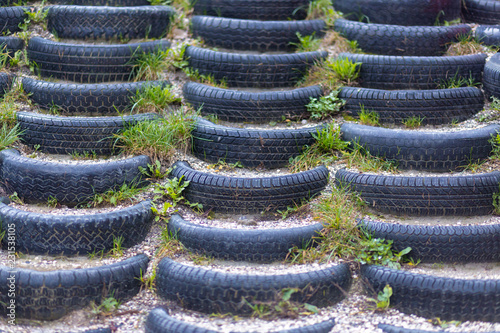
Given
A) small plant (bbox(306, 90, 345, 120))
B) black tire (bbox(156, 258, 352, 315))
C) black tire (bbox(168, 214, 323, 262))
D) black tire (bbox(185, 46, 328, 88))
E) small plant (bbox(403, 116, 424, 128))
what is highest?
black tire (bbox(185, 46, 328, 88))

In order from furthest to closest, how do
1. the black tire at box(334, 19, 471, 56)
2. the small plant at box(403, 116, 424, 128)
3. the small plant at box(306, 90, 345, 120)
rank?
the black tire at box(334, 19, 471, 56) < the small plant at box(306, 90, 345, 120) < the small plant at box(403, 116, 424, 128)

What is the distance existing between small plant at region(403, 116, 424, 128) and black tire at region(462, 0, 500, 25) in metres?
1.69

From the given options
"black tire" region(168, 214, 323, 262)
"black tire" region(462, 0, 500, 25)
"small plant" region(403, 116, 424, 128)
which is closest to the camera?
"black tire" region(168, 214, 323, 262)

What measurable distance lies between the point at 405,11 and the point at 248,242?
3.06 m

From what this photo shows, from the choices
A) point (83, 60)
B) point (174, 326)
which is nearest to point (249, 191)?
point (174, 326)

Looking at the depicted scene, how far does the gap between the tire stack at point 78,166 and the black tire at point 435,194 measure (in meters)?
1.82

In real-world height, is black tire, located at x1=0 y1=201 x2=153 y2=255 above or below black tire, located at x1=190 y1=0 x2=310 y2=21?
below

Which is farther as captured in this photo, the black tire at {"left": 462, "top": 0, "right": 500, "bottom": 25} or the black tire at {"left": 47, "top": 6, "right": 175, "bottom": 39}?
the black tire at {"left": 462, "top": 0, "right": 500, "bottom": 25}

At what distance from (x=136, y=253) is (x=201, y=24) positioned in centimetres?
253

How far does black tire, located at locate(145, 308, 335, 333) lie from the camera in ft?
10.0

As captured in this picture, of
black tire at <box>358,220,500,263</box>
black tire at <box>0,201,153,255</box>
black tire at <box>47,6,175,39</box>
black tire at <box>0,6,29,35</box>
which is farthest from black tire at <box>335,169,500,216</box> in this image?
black tire at <box>0,6,29,35</box>

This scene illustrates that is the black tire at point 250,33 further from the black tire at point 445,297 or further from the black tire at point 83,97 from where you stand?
the black tire at point 445,297

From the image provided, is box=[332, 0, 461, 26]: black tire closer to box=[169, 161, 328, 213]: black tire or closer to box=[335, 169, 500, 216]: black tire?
box=[335, 169, 500, 216]: black tire

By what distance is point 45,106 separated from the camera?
4500 millimetres
